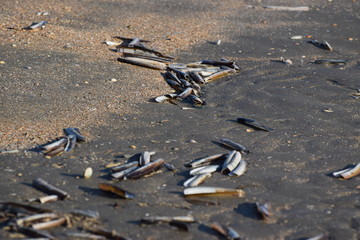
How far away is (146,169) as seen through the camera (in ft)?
13.5

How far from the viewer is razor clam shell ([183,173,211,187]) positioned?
398cm

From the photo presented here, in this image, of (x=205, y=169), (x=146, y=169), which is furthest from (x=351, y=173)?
(x=146, y=169)

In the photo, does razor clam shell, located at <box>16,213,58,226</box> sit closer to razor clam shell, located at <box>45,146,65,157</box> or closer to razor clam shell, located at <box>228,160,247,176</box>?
razor clam shell, located at <box>45,146,65,157</box>

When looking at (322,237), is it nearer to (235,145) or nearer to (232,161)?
(232,161)

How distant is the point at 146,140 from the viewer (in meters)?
4.71

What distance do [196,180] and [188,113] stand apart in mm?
1388

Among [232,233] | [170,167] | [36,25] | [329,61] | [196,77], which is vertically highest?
[232,233]

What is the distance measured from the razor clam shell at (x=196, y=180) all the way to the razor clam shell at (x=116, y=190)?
42 centimetres

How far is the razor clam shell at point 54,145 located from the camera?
14.3 ft

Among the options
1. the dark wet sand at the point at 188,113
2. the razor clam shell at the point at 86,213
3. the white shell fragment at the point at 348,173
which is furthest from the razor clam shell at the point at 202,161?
the razor clam shell at the point at 86,213

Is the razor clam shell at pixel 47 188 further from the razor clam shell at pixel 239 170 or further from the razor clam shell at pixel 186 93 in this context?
the razor clam shell at pixel 186 93

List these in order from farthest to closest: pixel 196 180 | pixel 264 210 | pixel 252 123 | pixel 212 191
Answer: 1. pixel 252 123
2. pixel 196 180
3. pixel 212 191
4. pixel 264 210

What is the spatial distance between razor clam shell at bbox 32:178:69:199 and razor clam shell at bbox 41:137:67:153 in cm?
50

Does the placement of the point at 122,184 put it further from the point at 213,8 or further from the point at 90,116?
the point at 213,8
